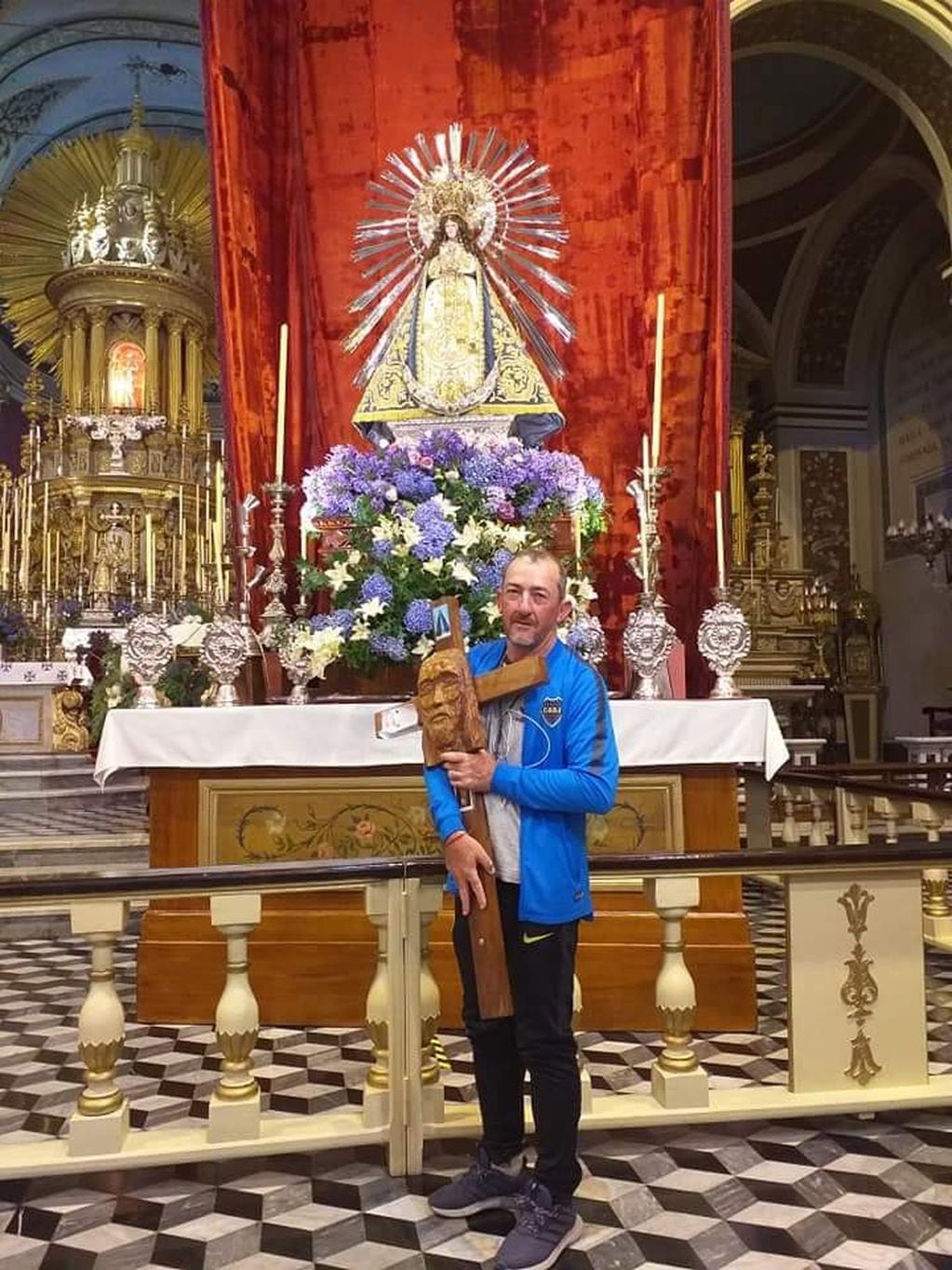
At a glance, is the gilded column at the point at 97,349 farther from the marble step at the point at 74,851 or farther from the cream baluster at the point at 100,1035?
the cream baluster at the point at 100,1035

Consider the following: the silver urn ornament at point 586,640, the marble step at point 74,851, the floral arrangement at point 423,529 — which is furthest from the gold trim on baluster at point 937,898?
the marble step at point 74,851

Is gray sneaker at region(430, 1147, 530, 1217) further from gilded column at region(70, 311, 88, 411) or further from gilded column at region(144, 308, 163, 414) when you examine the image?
gilded column at region(70, 311, 88, 411)

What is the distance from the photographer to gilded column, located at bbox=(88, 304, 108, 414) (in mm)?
17000

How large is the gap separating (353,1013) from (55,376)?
16738 mm

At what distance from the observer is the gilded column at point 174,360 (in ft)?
56.9

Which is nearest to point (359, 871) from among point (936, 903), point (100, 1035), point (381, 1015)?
point (381, 1015)

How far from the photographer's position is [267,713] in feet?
13.4

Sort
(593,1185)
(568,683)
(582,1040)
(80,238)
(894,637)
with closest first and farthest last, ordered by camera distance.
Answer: (568,683)
(593,1185)
(582,1040)
(894,637)
(80,238)

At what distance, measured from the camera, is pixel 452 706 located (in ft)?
7.82

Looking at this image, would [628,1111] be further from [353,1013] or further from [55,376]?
[55,376]

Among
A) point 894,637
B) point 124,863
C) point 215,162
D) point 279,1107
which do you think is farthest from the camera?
point 894,637

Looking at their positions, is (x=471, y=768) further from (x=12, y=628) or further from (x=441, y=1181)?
(x=12, y=628)

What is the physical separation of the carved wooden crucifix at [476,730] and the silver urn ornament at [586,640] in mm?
2051

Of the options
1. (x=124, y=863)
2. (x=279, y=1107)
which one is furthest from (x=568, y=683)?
(x=124, y=863)
